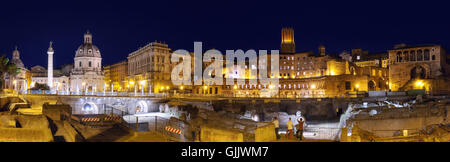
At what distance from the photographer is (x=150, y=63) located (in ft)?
303

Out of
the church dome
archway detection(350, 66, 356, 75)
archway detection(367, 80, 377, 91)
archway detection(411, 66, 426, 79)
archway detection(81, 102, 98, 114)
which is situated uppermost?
the church dome

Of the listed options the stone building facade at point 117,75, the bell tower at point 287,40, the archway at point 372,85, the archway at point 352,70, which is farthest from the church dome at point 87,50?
the archway at point 372,85

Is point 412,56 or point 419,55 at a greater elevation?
point 419,55

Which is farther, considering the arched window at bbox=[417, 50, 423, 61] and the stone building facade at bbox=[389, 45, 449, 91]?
the arched window at bbox=[417, 50, 423, 61]

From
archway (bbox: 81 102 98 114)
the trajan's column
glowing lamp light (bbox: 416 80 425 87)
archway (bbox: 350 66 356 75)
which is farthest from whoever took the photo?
archway (bbox: 350 66 356 75)

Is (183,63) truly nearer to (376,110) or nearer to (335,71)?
(335,71)

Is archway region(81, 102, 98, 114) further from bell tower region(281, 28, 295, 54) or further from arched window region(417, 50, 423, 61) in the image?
bell tower region(281, 28, 295, 54)

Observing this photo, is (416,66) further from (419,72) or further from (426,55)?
(426,55)

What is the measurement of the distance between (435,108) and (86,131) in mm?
33385

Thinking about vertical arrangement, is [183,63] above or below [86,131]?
above

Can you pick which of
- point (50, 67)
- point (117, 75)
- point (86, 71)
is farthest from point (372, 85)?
point (117, 75)

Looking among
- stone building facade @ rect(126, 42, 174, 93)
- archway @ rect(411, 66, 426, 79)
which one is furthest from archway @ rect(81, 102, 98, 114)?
archway @ rect(411, 66, 426, 79)
